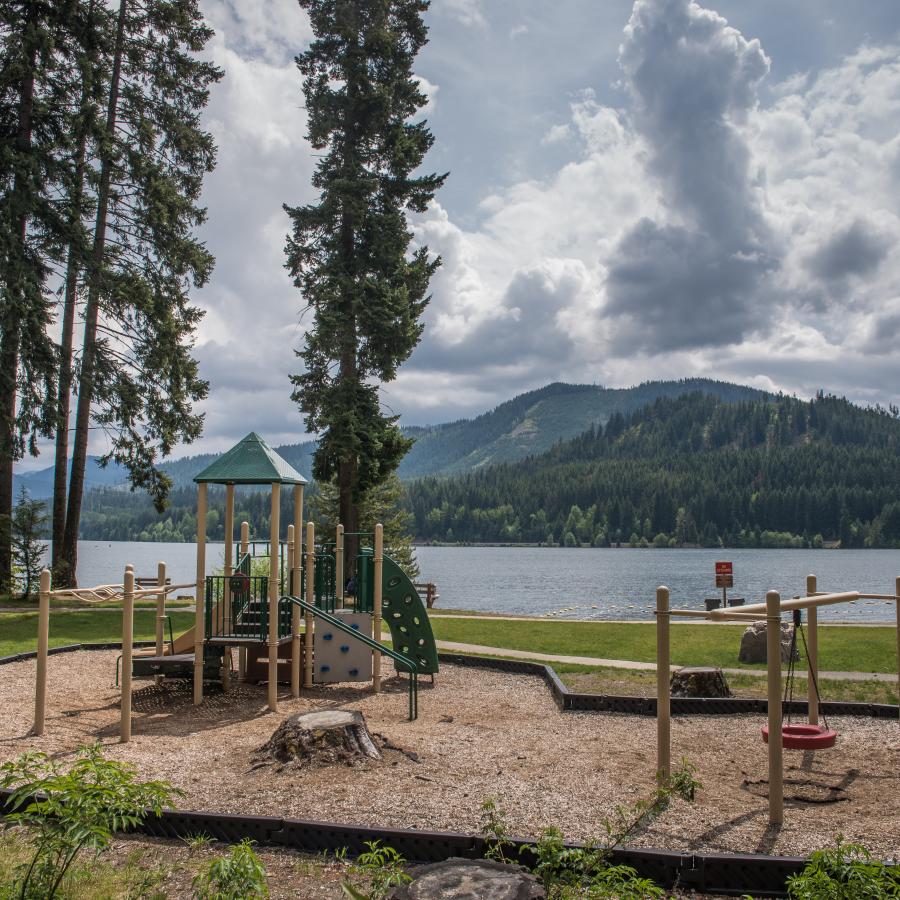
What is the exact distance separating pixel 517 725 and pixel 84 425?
18.4 meters

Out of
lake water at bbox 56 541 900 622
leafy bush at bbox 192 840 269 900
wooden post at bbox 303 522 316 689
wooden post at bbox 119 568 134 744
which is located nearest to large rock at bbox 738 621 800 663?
wooden post at bbox 303 522 316 689

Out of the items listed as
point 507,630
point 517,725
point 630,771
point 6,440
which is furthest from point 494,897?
point 6,440

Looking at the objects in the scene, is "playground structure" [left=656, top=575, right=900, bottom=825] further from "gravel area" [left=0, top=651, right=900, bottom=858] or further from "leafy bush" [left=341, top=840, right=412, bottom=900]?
"leafy bush" [left=341, top=840, right=412, bottom=900]

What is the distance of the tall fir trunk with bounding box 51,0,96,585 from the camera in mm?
22203

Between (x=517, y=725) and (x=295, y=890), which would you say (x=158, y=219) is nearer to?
(x=517, y=725)

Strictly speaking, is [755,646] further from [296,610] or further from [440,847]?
[440,847]

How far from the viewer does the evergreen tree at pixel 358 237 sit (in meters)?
25.2

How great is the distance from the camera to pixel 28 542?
76.3 feet

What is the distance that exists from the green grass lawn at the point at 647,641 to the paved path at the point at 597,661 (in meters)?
0.43

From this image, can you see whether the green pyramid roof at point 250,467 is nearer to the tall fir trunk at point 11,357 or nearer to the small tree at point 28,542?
the tall fir trunk at point 11,357

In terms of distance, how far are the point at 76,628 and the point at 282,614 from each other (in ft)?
28.3

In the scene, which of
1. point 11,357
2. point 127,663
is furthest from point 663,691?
point 11,357

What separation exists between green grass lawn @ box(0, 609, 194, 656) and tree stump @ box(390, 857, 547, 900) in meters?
12.7

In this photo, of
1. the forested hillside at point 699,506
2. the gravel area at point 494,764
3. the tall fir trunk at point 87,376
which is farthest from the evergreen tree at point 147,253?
the forested hillside at point 699,506
